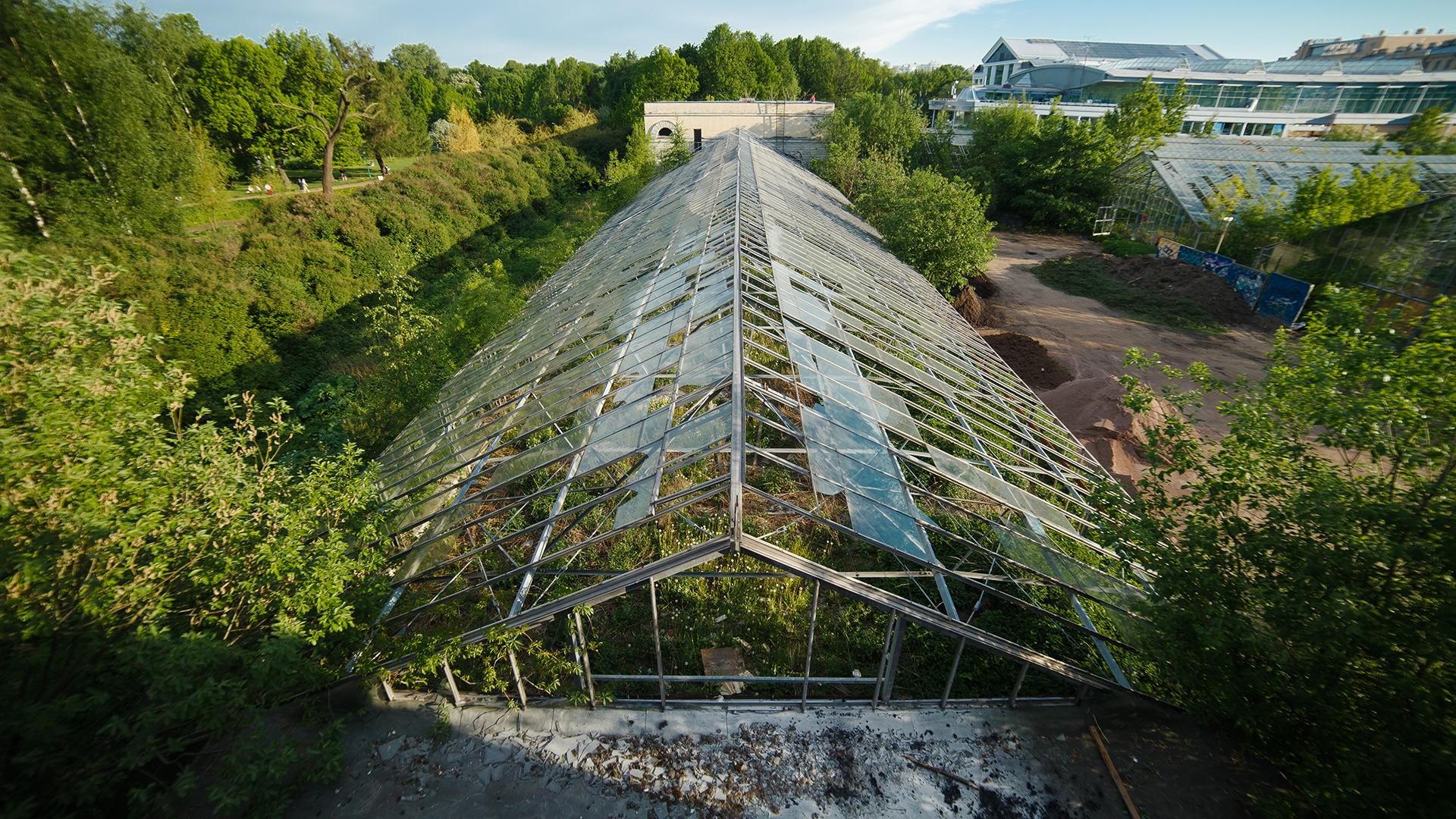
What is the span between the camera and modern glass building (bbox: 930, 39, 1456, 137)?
6225 centimetres

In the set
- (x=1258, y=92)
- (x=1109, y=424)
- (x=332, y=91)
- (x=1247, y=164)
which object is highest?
(x=332, y=91)

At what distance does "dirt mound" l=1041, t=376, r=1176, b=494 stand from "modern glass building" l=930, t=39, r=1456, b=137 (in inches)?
2013

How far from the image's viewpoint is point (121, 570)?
4930 millimetres

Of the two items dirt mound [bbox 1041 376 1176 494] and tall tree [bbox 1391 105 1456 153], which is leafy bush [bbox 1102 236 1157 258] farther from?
dirt mound [bbox 1041 376 1176 494]

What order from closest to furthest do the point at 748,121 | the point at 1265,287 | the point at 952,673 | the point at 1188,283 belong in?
the point at 952,673
the point at 1265,287
the point at 1188,283
the point at 748,121

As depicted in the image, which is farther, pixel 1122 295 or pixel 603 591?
pixel 1122 295

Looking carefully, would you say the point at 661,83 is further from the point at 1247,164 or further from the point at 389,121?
the point at 1247,164

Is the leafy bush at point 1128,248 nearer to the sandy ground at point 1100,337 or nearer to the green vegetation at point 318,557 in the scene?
the sandy ground at point 1100,337

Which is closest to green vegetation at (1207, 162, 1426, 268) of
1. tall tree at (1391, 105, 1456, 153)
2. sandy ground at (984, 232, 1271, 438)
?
sandy ground at (984, 232, 1271, 438)

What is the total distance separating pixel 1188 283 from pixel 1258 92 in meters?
65.0

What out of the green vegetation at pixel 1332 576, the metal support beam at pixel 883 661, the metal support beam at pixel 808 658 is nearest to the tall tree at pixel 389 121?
the metal support beam at pixel 808 658

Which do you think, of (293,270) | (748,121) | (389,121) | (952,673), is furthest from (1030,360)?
(389,121)

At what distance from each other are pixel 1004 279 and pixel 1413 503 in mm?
29609

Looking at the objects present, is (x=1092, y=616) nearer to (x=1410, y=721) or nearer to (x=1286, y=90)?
(x=1410, y=721)
